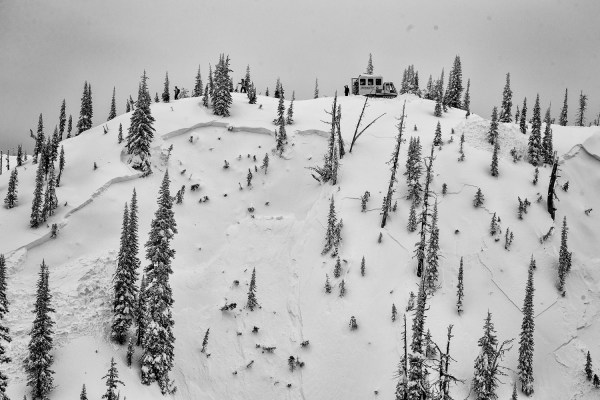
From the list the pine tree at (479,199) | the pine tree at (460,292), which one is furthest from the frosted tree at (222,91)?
the pine tree at (460,292)

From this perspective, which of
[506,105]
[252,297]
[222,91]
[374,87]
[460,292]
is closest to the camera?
[460,292]

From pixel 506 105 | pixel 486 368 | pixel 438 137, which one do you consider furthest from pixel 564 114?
pixel 486 368

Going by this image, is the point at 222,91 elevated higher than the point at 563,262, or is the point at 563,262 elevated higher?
the point at 222,91

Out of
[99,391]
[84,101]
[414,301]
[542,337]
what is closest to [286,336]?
[414,301]

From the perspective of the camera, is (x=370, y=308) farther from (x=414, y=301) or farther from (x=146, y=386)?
(x=146, y=386)

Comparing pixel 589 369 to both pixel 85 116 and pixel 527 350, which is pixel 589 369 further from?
pixel 85 116

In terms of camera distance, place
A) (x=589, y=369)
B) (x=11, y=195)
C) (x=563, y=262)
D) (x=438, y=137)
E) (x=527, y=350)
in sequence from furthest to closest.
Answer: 1. (x=438, y=137)
2. (x=11, y=195)
3. (x=563, y=262)
4. (x=589, y=369)
5. (x=527, y=350)

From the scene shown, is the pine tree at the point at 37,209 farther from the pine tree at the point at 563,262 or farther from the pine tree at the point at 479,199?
the pine tree at the point at 563,262
